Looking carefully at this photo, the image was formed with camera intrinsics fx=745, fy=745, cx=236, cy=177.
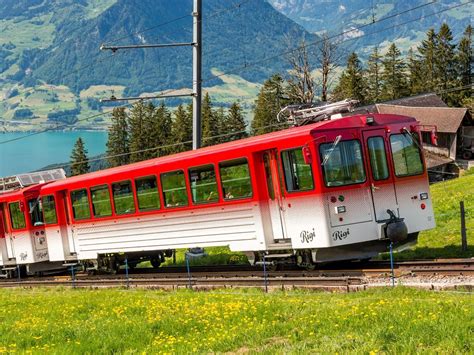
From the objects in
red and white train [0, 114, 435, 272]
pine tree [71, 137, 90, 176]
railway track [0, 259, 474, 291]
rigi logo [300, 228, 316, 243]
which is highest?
pine tree [71, 137, 90, 176]

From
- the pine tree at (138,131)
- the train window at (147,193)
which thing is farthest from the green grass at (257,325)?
the pine tree at (138,131)

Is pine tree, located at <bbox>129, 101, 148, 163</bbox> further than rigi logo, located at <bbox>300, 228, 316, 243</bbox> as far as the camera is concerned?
Yes

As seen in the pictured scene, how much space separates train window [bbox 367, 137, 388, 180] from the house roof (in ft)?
209

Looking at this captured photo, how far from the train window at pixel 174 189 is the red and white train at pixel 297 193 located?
0.03m

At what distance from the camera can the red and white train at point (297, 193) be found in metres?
17.5

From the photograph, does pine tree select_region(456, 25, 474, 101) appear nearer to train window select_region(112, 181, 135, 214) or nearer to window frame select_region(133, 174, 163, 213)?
train window select_region(112, 181, 135, 214)

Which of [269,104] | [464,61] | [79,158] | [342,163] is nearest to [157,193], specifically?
[342,163]

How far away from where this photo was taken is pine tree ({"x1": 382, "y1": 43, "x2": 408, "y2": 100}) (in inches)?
4304

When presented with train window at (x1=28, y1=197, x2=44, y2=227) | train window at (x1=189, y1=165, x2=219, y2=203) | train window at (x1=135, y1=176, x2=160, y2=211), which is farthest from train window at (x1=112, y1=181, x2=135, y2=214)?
train window at (x1=28, y1=197, x2=44, y2=227)

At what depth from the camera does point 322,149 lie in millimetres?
17344

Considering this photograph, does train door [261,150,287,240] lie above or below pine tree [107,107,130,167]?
below

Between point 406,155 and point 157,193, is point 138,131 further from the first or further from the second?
point 406,155

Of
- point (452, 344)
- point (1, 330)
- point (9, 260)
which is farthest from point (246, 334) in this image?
point (9, 260)

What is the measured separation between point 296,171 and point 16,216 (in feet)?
52.0
